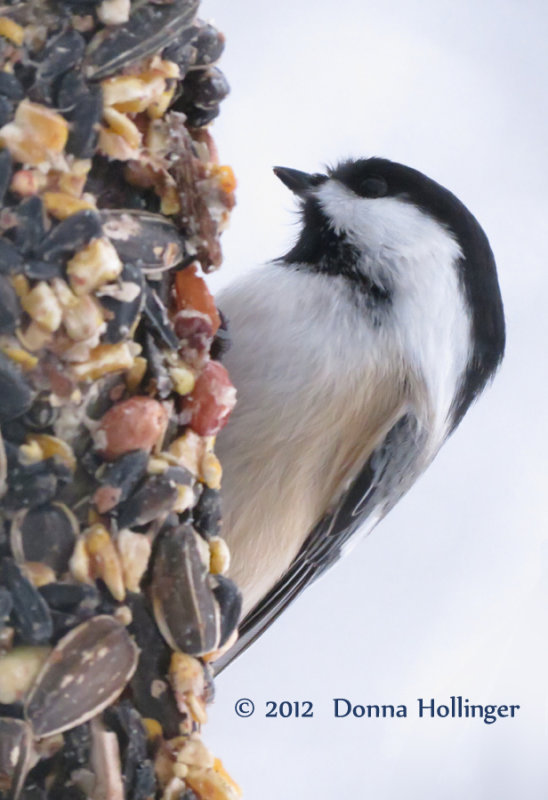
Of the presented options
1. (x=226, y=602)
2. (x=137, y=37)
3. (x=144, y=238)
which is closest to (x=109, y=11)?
(x=137, y=37)

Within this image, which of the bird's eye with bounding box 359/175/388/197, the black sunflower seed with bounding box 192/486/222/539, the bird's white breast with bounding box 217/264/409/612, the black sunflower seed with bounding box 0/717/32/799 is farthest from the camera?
the bird's eye with bounding box 359/175/388/197

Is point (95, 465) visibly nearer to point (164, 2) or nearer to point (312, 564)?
point (164, 2)

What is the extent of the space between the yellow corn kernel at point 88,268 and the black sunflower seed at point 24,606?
148 mm

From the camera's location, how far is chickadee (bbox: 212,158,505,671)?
963 mm

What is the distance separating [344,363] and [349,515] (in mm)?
158

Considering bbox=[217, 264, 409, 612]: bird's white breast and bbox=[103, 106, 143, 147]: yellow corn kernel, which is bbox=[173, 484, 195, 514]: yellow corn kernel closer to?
bbox=[103, 106, 143, 147]: yellow corn kernel

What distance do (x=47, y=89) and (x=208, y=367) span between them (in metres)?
0.18

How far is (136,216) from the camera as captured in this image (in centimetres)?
62

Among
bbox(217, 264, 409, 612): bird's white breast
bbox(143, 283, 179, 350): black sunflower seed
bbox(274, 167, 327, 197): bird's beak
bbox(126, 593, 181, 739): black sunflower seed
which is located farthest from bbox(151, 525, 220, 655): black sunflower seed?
bbox(274, 167, 327, 197): bird's beak

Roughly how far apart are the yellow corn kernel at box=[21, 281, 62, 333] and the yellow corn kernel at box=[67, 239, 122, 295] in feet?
0.05

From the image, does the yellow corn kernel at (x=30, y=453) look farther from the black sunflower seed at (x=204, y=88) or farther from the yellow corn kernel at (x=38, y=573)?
the black sunflower seed at (x=204, y=88)

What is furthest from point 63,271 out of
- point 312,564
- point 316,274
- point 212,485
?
point 312,564

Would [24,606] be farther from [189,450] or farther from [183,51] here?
[183,51]

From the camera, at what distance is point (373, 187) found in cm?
106
